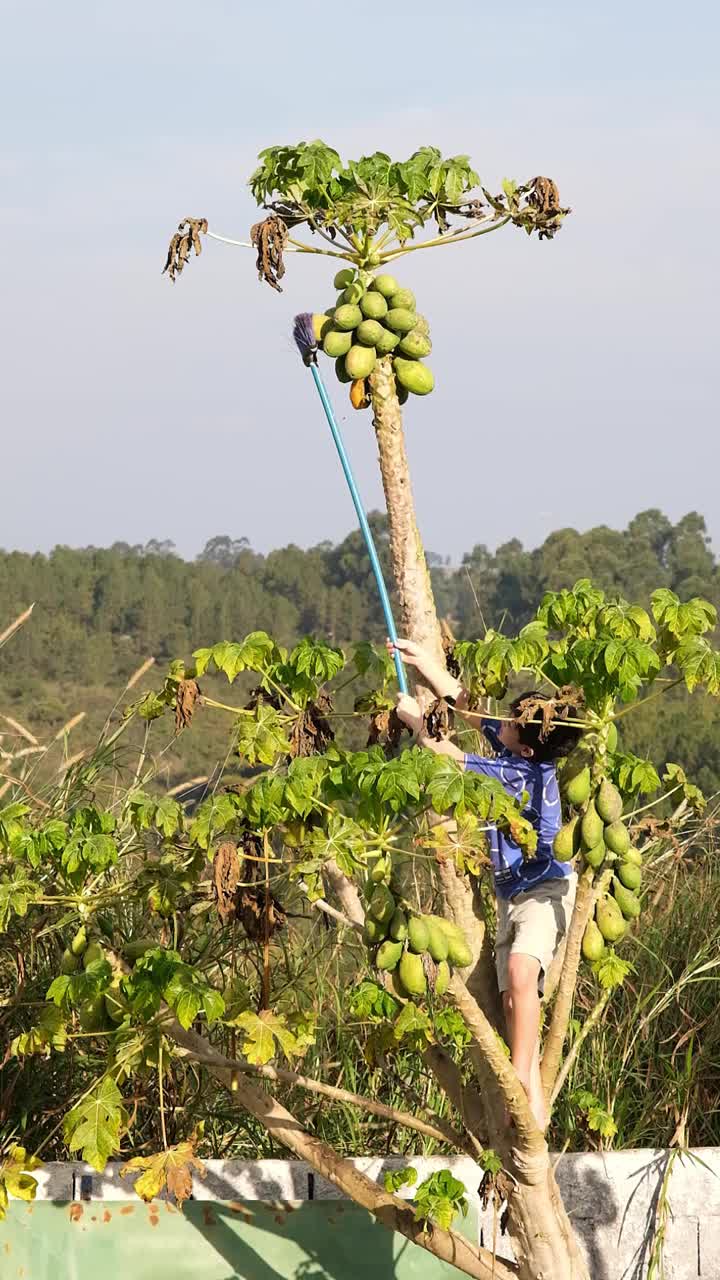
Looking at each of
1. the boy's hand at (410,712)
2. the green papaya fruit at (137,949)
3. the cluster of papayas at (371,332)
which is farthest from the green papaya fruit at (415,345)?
the green papaya fruit at (137,949)

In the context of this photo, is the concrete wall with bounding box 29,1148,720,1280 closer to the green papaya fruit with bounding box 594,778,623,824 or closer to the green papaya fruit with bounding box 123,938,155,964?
the green papaya fruit with bounding box 123,938,155,964

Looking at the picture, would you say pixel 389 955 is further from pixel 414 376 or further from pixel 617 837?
pixel 414 376

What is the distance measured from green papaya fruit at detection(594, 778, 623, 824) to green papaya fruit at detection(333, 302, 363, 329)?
1166 mm

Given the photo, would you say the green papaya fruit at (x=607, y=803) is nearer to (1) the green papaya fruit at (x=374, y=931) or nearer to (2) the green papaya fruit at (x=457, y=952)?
(2) the green papaya fruit at (x=457, y=952)

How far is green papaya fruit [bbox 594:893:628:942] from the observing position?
3.55m

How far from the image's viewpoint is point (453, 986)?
11.2 ft

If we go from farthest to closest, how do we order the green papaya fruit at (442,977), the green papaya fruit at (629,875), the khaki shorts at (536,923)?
the khaki shorts at (536,923) → the green papaya fruit at (629,875) → the green papaya fruit at (442,977)

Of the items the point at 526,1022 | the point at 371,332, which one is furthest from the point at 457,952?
the point at 371,332

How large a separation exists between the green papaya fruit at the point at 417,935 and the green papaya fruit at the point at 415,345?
1.30m

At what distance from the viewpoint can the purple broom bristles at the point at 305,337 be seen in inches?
139

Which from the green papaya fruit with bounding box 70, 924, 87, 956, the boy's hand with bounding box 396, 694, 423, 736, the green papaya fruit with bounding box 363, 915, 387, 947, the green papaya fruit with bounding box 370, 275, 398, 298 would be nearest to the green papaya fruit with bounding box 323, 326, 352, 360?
the green papaya fruit with bounding box 370, 275, 398, 298

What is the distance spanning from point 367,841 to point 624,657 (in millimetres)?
676

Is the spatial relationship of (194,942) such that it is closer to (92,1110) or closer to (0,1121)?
(0,1121)

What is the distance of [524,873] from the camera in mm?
3949
